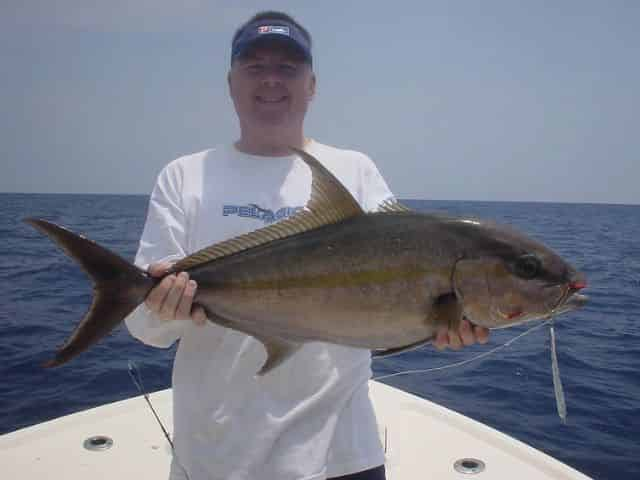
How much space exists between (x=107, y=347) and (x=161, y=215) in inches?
311

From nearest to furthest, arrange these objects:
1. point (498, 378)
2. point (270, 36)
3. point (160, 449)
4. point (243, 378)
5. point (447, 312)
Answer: point (447, 312) < point (243, 378) < point (270, 36) < point (160, 449) < point (498, 378)

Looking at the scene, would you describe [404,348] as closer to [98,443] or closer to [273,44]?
[273,44]

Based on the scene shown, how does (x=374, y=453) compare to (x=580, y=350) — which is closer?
(x=374, y=453)

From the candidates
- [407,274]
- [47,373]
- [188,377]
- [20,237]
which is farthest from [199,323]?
[20,237]

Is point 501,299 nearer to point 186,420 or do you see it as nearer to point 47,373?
point 186,420

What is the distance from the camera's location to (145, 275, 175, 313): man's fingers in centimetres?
225

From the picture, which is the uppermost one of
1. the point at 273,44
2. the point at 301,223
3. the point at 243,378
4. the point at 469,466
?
the point at 273,44

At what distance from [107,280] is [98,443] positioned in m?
2.83

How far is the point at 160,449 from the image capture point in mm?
4445

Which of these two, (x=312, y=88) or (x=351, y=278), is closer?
(x=351, y=278)

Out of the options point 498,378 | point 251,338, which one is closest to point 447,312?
point 251,338

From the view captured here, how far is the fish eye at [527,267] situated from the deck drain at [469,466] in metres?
2.49

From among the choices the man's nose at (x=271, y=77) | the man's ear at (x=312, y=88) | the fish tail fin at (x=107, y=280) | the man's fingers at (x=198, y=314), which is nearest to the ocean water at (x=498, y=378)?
the man's ear at (x=312, y=88)

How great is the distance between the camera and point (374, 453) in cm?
260
